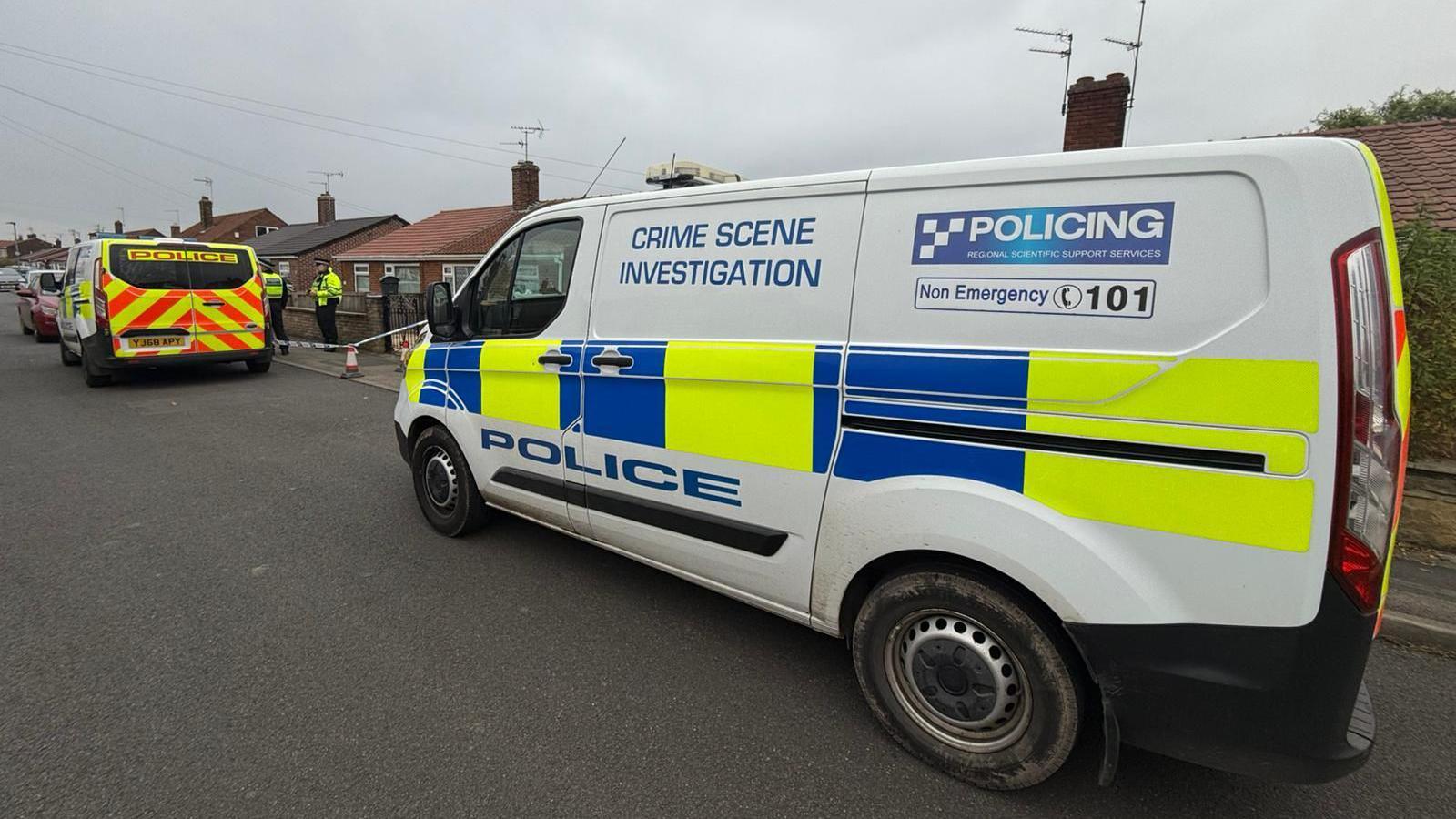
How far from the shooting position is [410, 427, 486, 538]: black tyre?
400 cm

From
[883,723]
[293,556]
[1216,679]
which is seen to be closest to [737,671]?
[883,723]

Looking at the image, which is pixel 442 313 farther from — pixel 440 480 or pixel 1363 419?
pixel 1363 419

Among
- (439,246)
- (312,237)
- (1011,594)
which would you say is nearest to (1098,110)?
(1011,594)

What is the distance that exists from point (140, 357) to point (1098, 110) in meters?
13.4

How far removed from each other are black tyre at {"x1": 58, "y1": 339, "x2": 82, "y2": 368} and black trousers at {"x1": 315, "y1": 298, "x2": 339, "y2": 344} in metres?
3.51

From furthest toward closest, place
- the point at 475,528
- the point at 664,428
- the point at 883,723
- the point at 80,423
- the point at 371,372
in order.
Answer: the point at 371,372 → the point at 80,423 → the point at 475,528 → the point at 664,428 → the point at 883,723

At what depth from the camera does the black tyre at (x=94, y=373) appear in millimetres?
9094

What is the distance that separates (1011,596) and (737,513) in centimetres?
101

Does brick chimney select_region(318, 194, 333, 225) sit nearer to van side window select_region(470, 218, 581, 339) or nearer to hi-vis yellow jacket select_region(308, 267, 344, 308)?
hi-vis yellow jacket select_region(308, 267, 344, 308)

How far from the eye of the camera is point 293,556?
3.84 meters

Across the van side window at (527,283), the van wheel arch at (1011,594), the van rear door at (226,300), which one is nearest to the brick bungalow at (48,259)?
the van rear door at (226,300)

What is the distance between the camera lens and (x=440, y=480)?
13.6ft

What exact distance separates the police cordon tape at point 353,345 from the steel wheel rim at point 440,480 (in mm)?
4091

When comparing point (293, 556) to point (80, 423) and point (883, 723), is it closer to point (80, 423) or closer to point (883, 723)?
point (883, 723)
